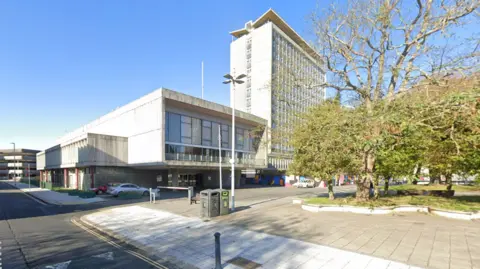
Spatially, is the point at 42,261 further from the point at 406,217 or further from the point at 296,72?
the point at 296,72

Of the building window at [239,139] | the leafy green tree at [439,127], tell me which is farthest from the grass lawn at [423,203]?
the building window at [239,139]

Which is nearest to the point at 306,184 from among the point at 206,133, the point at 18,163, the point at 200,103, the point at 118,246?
the point at 206,133

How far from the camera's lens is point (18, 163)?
97.8 meters

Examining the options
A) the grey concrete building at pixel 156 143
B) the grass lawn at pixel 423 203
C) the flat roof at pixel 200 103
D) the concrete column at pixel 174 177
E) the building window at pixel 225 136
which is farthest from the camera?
the building window at pixel 225 136

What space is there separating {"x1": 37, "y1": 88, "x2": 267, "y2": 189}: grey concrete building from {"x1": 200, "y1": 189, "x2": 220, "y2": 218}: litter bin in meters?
13.2

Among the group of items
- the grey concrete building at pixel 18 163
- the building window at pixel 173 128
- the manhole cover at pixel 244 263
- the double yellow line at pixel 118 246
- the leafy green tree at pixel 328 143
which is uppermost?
the building window at pixel 173 128

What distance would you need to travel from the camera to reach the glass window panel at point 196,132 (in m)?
32.1

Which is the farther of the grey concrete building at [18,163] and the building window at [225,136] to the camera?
the grey concrete building at [18,163]

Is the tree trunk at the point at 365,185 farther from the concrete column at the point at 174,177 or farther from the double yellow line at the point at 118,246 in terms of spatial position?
the concrete column at the point at 174,177

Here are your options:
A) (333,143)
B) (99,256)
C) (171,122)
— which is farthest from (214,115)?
(99,256)

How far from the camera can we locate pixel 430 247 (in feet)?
22.2

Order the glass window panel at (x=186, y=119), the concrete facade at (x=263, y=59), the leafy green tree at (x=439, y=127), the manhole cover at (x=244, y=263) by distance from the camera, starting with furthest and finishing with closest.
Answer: the concrete facade at (x=263, y=59)
the glass window panel at (x=186, y=119)
the manhole cover at (x=244, y=263)
the leafy green tree at (x=439, y=127)

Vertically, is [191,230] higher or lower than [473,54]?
lower

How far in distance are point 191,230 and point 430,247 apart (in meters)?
7.52
